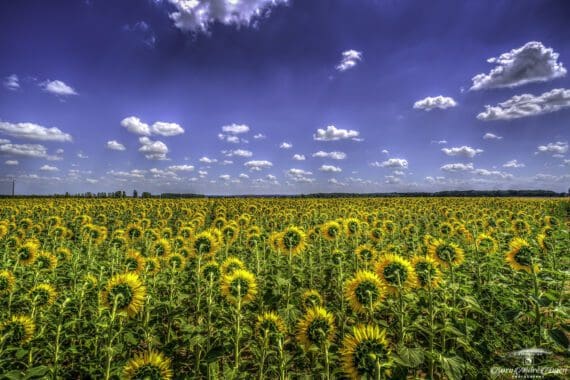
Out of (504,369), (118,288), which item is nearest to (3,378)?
(118,288)

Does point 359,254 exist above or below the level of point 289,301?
above

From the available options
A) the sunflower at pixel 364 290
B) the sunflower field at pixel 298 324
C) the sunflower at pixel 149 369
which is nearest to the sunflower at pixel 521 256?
the sunflower field at pixel 298 324

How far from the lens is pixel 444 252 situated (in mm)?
3822

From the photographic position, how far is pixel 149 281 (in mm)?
4723

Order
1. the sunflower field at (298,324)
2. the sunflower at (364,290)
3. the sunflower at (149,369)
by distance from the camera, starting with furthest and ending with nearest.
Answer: the sunflower at (364,290) → the sunflower field at (298,324) → the sunflower at (149,369)

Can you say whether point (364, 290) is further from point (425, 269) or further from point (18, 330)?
point (18, 330)

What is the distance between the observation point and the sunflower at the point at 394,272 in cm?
292

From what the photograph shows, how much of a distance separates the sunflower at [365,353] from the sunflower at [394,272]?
2.66ft

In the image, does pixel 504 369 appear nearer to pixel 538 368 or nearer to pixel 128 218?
pixel 538 368

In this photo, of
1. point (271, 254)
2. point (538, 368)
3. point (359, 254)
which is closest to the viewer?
point (538, 368)

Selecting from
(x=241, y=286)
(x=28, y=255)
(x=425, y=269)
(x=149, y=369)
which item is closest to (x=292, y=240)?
(x=241, y=286)

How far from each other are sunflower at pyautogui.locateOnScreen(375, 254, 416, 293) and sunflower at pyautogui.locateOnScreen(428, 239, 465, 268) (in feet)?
3.40

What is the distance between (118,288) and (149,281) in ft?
5.78

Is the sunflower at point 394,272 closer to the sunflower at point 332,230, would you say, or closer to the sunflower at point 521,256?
the sunflower at point 521,256
